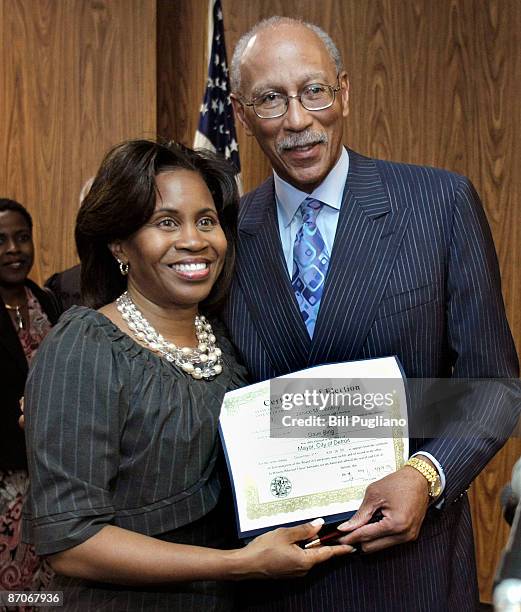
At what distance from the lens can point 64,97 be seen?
17.6ft

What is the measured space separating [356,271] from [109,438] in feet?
2.21

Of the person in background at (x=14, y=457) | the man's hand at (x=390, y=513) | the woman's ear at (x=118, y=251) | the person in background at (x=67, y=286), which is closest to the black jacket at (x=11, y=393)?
the person in background at (x=14, y=457)

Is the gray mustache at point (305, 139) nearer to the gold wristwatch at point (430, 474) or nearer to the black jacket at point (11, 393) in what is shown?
the gold wristwatch at point (430, 474)

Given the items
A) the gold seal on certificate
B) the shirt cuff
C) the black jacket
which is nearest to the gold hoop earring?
the gold seal on certificate

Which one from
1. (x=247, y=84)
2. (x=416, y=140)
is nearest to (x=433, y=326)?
(x=247, y=84)

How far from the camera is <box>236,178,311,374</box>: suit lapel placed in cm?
211

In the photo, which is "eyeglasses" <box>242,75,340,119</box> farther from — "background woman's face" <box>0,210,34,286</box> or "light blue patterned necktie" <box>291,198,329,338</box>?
"background woman's face" <box>0,210,34,286</box>

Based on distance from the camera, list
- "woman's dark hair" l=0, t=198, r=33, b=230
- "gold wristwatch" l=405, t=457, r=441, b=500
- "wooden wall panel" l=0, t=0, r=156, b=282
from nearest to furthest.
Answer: "gold wristwatch" l=405, t=457, r=441, b=500 → "woman's dark hair" l=0, t=198, r=33, b=230 → "wooden wall panel" l=0, t=0, r=156, b=282

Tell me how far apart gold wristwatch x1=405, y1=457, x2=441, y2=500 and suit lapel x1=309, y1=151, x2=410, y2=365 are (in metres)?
0.29

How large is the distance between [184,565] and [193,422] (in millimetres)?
296

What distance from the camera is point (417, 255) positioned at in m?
2.06

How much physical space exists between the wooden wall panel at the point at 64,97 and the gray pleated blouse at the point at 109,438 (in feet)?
11.6

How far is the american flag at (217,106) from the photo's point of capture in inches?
193

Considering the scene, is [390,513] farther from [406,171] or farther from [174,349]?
[406,171]
